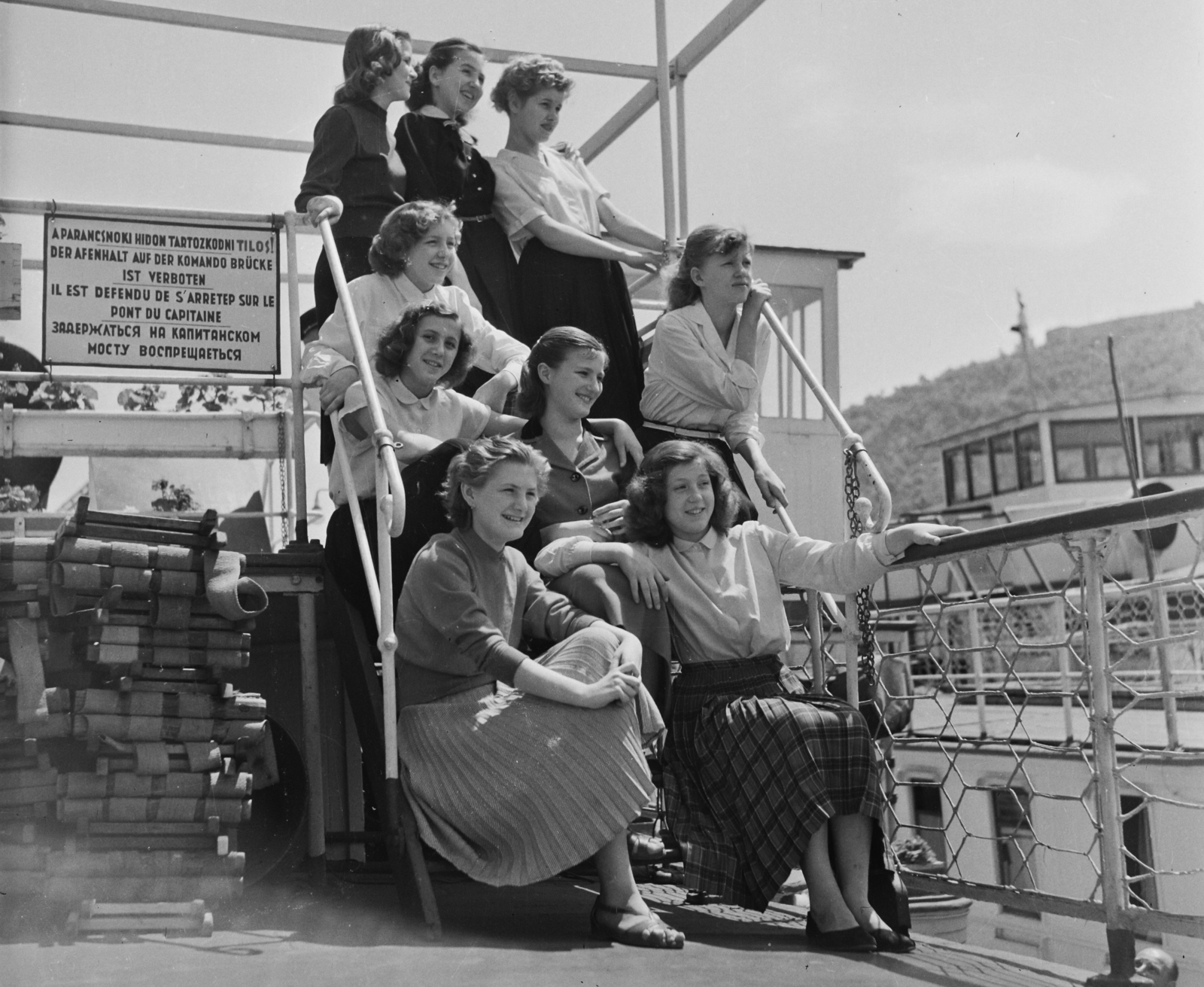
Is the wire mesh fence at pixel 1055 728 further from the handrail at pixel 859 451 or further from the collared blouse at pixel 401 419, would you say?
the collared blouse at pixel 401 419

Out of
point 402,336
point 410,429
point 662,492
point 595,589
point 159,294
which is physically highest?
point 159,294

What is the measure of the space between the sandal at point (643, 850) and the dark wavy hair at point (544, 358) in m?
1.18

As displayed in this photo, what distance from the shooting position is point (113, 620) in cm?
315

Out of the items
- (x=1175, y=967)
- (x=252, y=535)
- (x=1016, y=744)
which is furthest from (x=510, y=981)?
(x=1016, y=744)

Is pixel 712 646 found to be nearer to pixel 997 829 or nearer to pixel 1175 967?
pixel 1175 967

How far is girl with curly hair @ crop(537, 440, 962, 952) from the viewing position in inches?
116

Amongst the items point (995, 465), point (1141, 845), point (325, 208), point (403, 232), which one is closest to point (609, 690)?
point (403, 232)

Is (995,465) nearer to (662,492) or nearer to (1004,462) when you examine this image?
(1004,462)

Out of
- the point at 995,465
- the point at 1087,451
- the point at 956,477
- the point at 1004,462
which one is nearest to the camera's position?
the point at 1087,451

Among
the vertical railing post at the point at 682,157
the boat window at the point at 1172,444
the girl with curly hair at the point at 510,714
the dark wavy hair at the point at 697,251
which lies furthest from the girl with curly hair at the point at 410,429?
the boat window at the point at 1172,444

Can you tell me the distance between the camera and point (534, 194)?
4762 mm

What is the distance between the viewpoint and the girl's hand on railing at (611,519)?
11.6ft

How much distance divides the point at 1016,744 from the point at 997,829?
1221mm

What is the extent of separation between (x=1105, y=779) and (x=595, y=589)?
1182 millimetres
